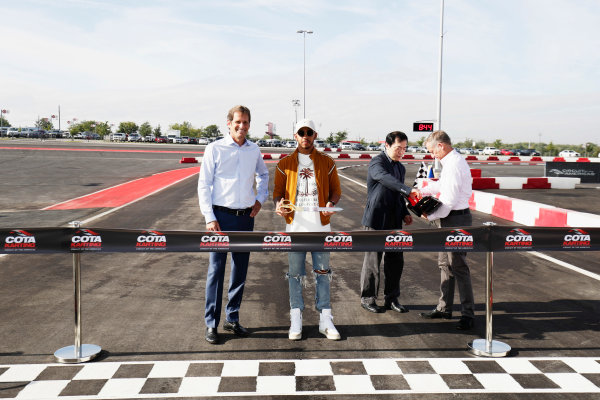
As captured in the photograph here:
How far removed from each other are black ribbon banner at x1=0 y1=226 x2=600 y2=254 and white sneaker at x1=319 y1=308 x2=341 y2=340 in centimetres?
80

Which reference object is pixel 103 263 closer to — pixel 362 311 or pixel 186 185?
pixel 362 311

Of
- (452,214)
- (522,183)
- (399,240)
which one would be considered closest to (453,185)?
(452,214)

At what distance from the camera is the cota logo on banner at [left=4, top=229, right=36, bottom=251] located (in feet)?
13.9

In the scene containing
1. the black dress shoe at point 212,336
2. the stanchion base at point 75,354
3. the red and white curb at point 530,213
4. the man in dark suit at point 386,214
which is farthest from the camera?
the red and white curb at point 530,213

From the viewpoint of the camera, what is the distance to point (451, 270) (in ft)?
17.6

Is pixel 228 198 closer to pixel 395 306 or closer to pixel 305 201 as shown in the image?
pixel 305 201

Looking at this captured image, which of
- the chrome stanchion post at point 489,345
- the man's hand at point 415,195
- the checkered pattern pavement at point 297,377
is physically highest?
the man's hand at point 415,195

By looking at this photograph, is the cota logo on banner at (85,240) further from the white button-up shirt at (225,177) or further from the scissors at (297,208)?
the scissors at (297,208)

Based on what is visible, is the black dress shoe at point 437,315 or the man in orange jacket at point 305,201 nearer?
the man in orange jacket at point 305,201

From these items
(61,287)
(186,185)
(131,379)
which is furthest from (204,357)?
(186,185)

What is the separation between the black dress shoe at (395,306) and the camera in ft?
18.4

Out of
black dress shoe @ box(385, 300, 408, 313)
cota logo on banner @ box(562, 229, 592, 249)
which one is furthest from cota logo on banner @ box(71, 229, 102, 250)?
cota logo on banner @ box(562, 229, 592, 249)

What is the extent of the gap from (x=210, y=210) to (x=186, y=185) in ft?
48.4

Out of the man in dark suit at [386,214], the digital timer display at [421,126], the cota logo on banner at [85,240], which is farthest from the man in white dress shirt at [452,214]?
the digital timer display at [421,126]
